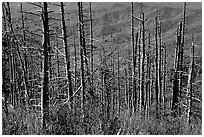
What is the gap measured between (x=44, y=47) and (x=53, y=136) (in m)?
3.11

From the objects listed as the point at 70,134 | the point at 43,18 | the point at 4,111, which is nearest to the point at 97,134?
the point at 70,134

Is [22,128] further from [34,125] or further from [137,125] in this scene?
[137,125]

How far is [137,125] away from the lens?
7.04 meters

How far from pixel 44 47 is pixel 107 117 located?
2699 mm

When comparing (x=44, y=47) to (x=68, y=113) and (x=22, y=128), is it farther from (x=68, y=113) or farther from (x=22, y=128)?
(x=22, y=128)

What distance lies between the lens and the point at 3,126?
6.11 m

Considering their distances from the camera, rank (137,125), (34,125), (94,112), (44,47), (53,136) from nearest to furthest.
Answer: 1. (53,136)
2. (34,125)
3. (137,125)
4. (94,112)
5. (44,47)

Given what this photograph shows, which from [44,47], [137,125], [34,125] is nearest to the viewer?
[34,125]

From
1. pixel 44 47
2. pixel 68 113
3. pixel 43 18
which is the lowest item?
pixel 68 113

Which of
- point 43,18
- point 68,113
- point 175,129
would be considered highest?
point 43,18

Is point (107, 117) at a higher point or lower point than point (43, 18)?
lower

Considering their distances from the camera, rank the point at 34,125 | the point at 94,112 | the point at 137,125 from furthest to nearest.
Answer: the point at 94,112 < the point at 137,125 < the point at 34,125

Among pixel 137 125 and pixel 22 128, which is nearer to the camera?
pixel 22 128

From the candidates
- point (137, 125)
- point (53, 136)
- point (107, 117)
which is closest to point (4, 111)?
point (53, 136)
